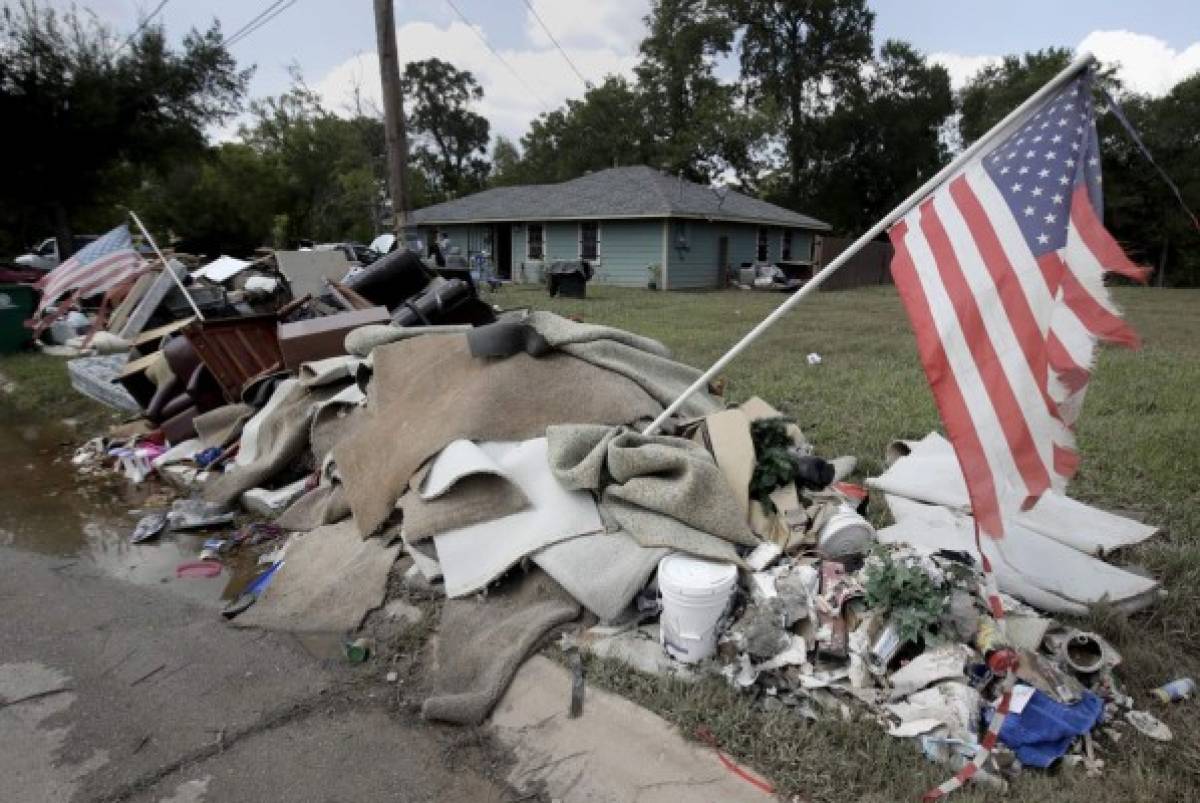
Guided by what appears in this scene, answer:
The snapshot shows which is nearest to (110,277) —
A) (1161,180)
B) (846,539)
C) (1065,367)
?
(846,539)

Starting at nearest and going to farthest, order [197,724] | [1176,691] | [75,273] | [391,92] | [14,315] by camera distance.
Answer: [1176,691], [197,724], [75,273], [391,92], [14,315]

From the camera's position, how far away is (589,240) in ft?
75.7

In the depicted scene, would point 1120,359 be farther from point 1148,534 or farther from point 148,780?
point 148,780

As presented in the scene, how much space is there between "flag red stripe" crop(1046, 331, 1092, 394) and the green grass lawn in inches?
43.6

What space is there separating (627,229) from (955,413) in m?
20.4

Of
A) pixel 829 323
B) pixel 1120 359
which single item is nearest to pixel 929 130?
pixel 829 323

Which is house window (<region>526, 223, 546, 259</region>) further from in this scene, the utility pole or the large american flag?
the large american flag

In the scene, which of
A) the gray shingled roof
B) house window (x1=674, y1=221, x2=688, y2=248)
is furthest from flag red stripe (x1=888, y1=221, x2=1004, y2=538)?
house window (x1=674, y1=221, x2=688, y2=248)

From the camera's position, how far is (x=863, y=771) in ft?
6.91

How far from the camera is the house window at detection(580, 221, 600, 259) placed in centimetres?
2278

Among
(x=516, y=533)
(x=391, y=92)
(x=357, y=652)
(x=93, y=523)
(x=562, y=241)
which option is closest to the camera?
(x=357, y=652)

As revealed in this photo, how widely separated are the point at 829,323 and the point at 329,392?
9050mm

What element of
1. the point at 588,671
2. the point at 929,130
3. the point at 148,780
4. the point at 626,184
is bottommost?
the point at 148,780

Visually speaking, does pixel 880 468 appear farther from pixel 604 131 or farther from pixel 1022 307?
pixel 604 131
